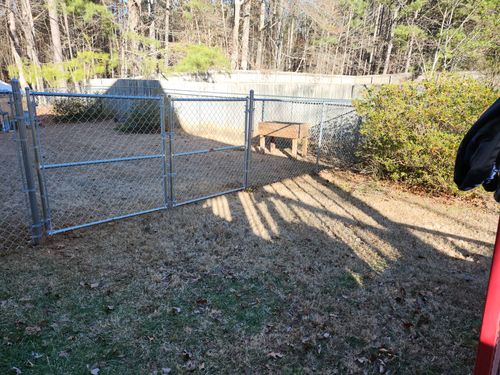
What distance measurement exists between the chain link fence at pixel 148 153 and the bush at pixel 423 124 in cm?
120

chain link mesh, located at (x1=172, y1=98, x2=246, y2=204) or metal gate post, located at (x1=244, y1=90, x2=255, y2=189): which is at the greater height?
metal gate post, located at (x1=244, y1=90, x2=255, y2=189)

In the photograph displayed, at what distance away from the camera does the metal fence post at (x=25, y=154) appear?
10.9ft

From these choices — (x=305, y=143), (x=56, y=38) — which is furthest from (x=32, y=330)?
(x=56, y=38)

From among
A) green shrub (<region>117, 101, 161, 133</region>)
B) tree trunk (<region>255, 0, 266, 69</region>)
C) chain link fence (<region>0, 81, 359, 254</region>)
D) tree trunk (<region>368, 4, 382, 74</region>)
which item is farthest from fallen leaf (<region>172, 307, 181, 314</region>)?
tree trunk (<region>368, 4, 382, 74</region>)

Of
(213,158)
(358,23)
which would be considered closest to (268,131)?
(213,158)

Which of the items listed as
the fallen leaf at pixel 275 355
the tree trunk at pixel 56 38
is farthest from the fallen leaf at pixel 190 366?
the tree trunk at pixel 56 38

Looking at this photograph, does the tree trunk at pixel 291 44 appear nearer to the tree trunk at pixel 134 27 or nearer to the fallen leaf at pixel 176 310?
the tree trunk at pixel 134 27

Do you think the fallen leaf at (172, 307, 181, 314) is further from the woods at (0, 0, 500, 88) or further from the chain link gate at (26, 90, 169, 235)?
the woods at (0, 0, 500, 88)

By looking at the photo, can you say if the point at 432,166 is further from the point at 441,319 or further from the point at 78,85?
the point at 78,85

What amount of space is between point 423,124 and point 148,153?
728 cm

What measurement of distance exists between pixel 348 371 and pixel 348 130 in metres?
7.71

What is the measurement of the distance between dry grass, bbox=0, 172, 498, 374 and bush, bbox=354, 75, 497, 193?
1.44m

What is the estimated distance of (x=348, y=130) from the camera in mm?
9258

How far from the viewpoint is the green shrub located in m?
13.7
